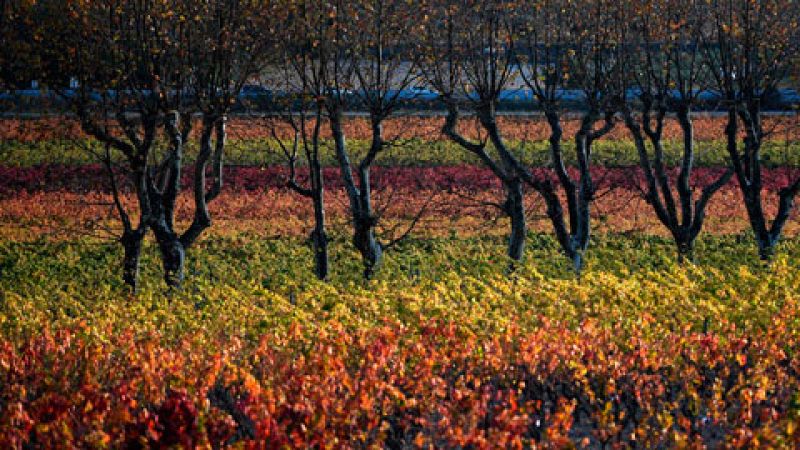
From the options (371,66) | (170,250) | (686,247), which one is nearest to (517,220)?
(686,247)

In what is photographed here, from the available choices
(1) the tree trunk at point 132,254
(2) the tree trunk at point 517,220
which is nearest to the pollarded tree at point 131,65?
(1) the tree trunk at point 132,254

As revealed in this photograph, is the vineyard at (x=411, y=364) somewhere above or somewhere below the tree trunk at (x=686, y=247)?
above

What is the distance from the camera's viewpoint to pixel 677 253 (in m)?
26.5

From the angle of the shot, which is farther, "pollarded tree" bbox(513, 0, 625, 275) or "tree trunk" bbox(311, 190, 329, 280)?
"pollarded tree" bbox(513, 0, 625, 275)

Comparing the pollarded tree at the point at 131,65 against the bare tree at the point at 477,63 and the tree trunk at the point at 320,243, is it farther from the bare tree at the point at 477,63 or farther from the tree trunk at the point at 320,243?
the bare tree at the point at 477,63

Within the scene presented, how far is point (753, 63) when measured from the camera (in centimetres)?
2441

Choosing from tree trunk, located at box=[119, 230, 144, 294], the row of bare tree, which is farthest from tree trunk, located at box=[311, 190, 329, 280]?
tree trunk, located at box=[119, 230, 144, 294]

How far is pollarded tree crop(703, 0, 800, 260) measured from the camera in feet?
77.0

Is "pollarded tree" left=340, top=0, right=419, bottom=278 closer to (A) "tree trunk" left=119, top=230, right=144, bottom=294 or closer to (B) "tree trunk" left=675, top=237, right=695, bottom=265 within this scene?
(A) "tree trunk" left=119, top=230, right=144, bottom=294

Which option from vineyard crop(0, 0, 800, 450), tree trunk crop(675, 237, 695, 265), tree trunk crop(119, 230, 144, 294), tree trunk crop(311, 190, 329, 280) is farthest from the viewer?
tree trunk crop(675, 237, 695, 265)

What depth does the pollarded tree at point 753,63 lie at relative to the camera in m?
23.5

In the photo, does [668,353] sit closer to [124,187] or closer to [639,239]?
[639,239]

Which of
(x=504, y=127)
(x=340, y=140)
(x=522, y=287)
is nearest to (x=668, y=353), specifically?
(x=522, y=287)

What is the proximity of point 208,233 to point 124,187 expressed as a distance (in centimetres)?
792
